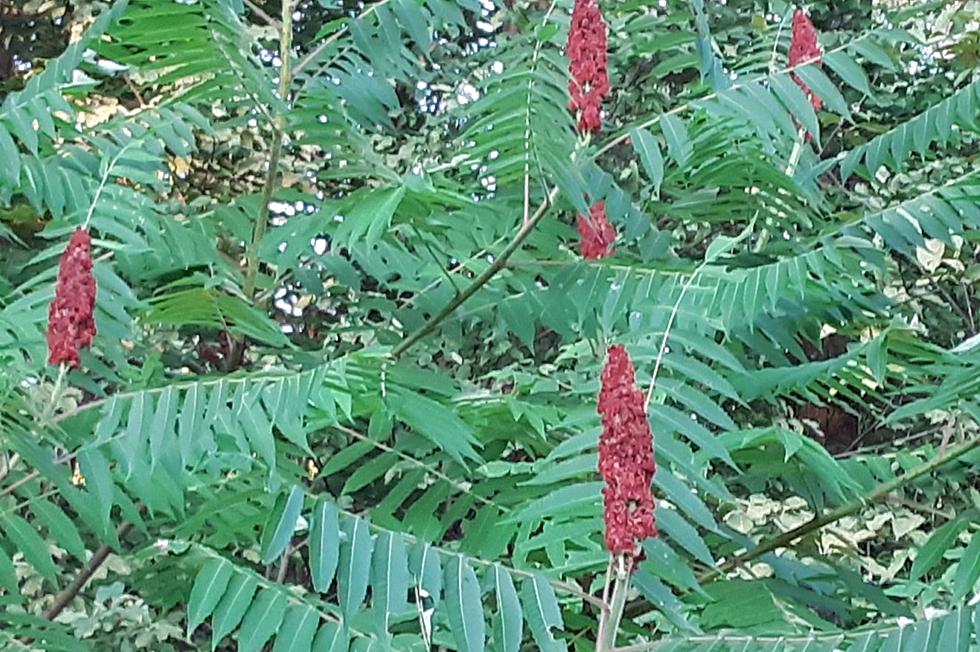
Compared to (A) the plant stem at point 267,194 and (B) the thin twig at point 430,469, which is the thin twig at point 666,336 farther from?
(A) the plant stem at point 267,194

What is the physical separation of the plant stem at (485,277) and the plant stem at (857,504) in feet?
1.41

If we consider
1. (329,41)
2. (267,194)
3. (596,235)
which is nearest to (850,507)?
(596,235)

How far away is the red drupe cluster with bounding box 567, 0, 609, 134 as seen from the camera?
1.38 meters

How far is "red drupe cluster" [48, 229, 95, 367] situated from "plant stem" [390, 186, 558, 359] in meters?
0.35

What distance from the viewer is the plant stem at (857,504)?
1398 mm

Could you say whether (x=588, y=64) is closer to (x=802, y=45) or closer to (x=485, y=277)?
(x=485, y=277)

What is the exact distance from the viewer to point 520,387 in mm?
1652

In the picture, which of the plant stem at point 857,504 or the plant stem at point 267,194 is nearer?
the plant stem at point 857,504

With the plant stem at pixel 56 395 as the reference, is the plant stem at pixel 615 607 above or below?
below

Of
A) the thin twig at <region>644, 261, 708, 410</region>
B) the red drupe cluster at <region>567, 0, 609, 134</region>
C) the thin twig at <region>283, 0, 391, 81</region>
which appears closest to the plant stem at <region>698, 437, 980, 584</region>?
the thin twig at <region>644, 261, 708, 410</region>

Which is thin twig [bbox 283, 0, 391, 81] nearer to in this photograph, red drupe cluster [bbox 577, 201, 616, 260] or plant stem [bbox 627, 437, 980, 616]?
red drupe cluster [bbox 577, 201, 616, 260]

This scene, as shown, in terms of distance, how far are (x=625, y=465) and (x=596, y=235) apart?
703 millimetres

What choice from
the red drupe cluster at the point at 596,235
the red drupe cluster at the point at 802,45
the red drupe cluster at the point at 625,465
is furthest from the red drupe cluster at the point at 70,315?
the red drupe cluster at the point at 802,45

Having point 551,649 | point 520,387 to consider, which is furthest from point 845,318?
point 551,649
